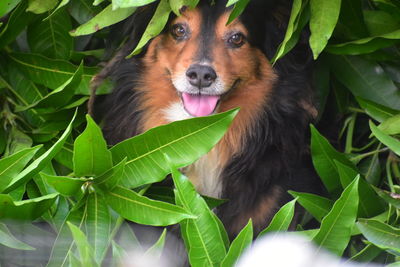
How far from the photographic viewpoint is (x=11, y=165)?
6.36 ft

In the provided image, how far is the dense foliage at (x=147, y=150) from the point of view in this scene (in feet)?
6.02

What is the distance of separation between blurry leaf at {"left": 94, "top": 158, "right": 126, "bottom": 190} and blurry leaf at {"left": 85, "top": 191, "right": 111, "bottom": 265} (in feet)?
0.11

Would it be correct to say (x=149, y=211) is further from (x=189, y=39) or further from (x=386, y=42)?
(x=386, y=42)

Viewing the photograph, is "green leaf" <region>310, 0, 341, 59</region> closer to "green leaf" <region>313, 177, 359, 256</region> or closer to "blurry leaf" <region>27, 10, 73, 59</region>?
"green leaf" <region>313, 177, 359, 256</region>

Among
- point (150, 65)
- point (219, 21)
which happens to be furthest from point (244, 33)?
point (150, 65)

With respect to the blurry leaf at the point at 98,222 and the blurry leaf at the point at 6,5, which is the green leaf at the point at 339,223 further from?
the blurry leaf at the point at 6,5

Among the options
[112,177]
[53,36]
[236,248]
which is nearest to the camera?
[236,248]

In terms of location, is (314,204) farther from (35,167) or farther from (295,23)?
(35,167)

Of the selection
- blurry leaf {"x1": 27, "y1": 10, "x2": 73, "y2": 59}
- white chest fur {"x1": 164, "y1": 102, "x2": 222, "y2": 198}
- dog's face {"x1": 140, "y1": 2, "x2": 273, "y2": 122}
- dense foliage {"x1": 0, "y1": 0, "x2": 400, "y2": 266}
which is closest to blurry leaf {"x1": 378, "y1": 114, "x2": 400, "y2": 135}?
dense foliage {"x1": 0, "y1": 0, "x2": 400, "y2": 266}

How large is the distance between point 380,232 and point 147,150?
1.81 ft

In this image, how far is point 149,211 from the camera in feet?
6.12

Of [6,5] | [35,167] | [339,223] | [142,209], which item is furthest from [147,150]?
[6,5]

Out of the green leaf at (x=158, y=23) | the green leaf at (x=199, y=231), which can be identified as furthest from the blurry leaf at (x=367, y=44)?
the green leaf at (x=199, y=231)

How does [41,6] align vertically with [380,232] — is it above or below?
above
